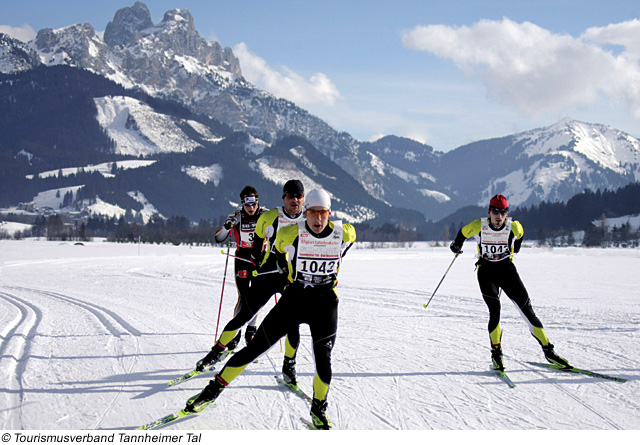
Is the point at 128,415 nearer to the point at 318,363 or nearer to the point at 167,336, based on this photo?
the point at 318,363

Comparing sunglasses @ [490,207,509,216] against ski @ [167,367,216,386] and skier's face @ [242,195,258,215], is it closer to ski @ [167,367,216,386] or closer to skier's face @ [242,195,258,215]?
skier's face @ [242,195,258,215]

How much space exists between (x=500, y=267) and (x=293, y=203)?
11.1ft

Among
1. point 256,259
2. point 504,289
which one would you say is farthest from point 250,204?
point 504,289

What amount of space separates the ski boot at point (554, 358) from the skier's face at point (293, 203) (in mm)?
4166

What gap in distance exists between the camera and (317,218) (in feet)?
15.1

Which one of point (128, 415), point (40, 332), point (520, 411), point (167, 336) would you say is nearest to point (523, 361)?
point (520, 411)

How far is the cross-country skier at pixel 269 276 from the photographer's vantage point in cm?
578

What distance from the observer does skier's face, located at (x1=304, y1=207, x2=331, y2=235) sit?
4.59 meters

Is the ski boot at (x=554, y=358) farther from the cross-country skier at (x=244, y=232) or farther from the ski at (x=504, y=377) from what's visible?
the cross-country skier at (x=244, y=232)

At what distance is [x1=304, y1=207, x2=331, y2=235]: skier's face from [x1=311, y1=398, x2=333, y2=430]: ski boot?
1.73m

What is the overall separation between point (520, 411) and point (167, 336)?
6.13 metres

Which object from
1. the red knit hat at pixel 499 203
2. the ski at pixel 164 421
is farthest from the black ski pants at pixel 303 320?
the red knit hat at pixel 499 203
